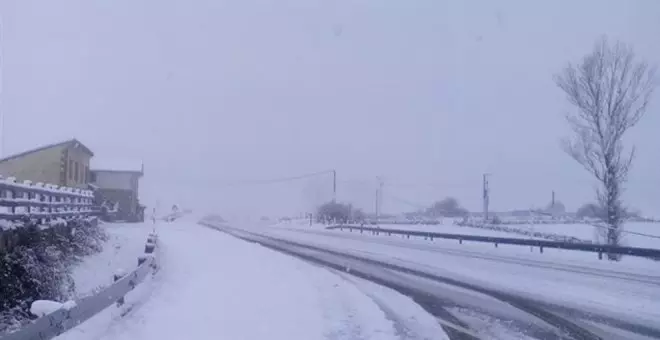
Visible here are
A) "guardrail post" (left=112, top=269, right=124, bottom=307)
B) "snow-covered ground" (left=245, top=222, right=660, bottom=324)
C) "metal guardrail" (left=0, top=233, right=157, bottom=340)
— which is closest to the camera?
"metal guardrail" (left=0, top=233, right=157, bottom=340)

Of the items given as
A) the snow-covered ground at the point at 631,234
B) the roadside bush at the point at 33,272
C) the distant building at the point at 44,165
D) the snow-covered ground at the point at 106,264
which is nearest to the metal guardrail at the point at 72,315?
the snow-covered ground at the point at 106,264

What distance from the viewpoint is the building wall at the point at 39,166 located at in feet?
141

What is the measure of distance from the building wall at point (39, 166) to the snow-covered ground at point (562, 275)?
24.6 m

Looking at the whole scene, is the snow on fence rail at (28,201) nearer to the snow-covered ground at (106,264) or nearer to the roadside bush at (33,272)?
the roadside bush at (33,272)

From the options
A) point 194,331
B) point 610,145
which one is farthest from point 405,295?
point 610,145

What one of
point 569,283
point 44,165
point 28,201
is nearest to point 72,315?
point 28,201

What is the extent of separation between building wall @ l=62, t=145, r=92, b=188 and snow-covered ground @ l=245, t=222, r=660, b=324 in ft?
82.2

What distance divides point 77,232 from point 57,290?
7144 mm

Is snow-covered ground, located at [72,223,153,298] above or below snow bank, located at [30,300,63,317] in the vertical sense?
below

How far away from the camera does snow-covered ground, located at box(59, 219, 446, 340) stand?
9859 millimetres

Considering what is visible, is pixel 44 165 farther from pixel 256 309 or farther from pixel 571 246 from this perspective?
pixel 256 309

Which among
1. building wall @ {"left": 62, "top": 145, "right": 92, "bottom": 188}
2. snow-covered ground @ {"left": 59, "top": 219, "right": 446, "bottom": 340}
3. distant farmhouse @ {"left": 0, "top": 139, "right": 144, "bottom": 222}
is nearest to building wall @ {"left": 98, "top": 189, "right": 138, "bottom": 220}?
distant farmhouse @ {"left": 0, "top": 139, "right": 144, "bottom": 222}

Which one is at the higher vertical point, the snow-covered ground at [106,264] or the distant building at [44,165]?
the distant building at [44,165]

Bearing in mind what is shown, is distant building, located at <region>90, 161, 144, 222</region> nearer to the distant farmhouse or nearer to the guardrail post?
the distant farmhouse
